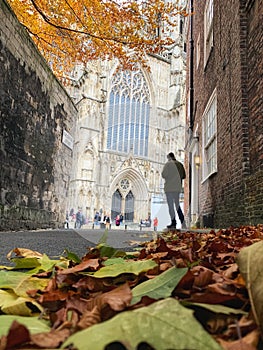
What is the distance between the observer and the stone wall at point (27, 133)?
5484 millimetres

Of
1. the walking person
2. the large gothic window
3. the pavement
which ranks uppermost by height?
the large gothic window

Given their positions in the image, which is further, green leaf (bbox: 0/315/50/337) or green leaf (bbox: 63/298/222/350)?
green leaf (bbox: 0/315/50/337)

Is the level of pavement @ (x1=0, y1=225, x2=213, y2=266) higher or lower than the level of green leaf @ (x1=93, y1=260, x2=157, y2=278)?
lower

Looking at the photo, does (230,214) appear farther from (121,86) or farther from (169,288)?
(121,86)

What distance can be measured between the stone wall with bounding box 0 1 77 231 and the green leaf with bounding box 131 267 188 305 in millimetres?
5137

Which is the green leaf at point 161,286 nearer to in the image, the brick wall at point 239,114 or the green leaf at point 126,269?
the green leaf at point 126,269

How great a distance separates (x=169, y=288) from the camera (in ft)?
2.37

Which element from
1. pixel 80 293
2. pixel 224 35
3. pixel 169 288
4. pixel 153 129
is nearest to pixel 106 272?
pixel 80 293

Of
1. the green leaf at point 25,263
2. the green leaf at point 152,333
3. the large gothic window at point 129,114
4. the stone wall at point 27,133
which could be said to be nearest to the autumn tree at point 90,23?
the stone wall at point 27,133

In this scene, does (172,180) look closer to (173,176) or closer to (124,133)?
(173,176)

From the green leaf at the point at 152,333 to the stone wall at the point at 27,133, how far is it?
5.39 m

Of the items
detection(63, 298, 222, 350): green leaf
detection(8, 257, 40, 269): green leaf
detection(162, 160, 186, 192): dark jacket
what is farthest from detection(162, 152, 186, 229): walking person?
detection(63, 298, 222, 350): green leaf

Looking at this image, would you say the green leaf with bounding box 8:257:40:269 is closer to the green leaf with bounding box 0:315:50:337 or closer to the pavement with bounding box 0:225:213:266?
the pavement with bounding box 0:225:213:266

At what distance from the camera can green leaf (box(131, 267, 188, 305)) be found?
706 millimetres
